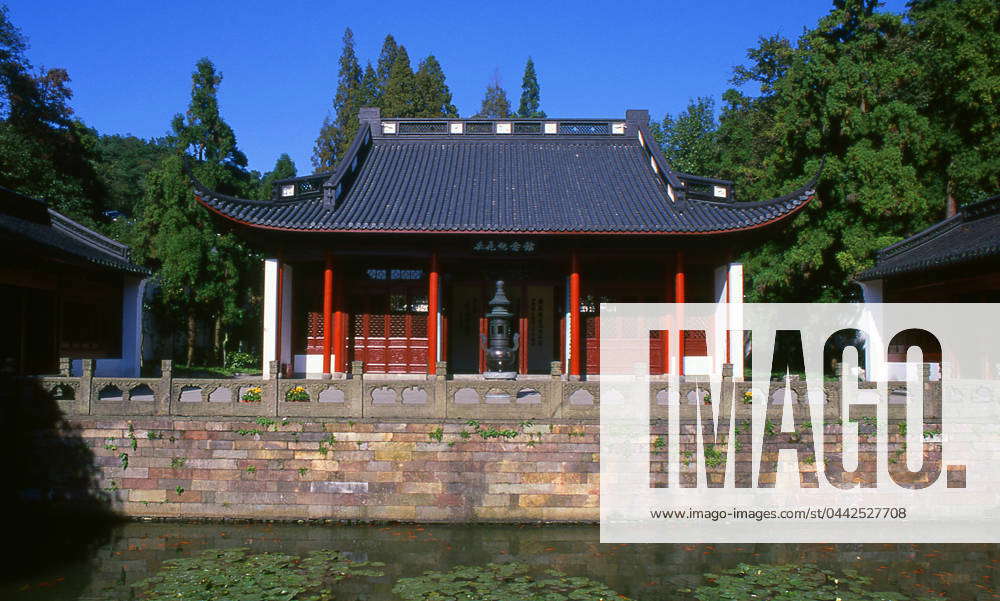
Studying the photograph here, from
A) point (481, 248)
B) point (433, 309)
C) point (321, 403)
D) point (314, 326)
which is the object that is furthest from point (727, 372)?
point (314, 326)

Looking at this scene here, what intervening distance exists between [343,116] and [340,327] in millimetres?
22983

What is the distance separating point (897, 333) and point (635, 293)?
630 centimetres

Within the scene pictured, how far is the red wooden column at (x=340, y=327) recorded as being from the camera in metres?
16.0

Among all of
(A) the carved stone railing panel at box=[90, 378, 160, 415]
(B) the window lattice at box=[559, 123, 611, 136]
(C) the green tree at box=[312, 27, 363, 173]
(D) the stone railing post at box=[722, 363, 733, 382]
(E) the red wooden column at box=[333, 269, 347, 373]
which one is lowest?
(A) the carved stone railing panel at box=[90, 378, 160, 415]

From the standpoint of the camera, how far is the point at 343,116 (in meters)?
36.3

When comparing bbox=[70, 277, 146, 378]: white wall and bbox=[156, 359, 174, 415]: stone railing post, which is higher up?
bbox=[70, 277, 146, 378]: white wall

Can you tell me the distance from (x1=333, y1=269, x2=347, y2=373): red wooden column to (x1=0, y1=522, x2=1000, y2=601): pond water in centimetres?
589

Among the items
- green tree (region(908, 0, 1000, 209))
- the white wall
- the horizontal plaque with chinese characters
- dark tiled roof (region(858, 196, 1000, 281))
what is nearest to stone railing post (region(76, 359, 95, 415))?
the horizontal plaque with chinese characters

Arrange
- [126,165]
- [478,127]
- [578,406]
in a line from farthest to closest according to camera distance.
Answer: [126,165], [478,127], [578,406]

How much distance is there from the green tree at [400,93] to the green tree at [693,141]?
12.6 m

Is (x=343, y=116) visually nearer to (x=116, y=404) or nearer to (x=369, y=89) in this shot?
(x=369, y=89)

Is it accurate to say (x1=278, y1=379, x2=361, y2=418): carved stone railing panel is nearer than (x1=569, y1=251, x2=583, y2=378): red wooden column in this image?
Yes

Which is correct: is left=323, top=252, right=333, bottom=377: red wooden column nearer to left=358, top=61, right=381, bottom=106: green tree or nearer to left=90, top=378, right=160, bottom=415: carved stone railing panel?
left=90, top=378, right=160, bottom=415: carved stone railing panel

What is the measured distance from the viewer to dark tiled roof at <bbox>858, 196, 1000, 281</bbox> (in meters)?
13.6
